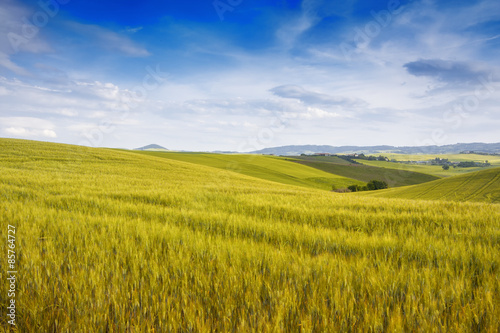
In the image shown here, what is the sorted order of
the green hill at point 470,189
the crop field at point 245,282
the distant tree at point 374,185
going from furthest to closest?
1. the distant tree at point 374,185
2. the green hill at point 470,189
3. the crop field at point 245,282

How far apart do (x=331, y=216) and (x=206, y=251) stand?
13.1 ft

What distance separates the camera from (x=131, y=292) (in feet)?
7.64

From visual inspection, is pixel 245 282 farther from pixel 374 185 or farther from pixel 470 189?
pixel 374 185

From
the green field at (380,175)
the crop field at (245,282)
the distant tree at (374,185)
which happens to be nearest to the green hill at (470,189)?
the crop field at (245,282)

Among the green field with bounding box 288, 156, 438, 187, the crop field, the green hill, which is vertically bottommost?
the green field with bounding box 288, 156, 438, 187

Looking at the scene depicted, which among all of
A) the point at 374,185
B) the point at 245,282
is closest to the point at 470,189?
the point at 245,282

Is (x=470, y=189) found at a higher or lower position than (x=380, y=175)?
higher

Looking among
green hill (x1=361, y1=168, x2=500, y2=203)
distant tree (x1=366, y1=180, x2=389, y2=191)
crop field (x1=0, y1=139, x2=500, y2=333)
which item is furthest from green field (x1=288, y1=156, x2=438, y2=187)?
crop field (x1=0, y1=139, x2=500, y2=333)

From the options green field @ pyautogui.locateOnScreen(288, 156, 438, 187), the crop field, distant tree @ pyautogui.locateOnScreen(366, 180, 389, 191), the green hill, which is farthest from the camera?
green field @ pyautogui.locateOnScreen(288, 156, 438, 187)

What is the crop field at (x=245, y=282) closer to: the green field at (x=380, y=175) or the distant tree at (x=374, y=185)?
the distant tree at (x=374, y=185)

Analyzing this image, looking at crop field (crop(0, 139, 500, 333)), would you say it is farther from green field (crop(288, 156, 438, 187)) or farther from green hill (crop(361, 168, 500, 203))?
green field (crop(288, 156, 438, 187))

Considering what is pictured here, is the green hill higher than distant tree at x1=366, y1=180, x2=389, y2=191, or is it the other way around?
the green hill

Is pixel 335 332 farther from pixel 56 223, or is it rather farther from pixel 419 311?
pixel 56 223

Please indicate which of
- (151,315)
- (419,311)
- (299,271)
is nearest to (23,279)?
(151,315)
